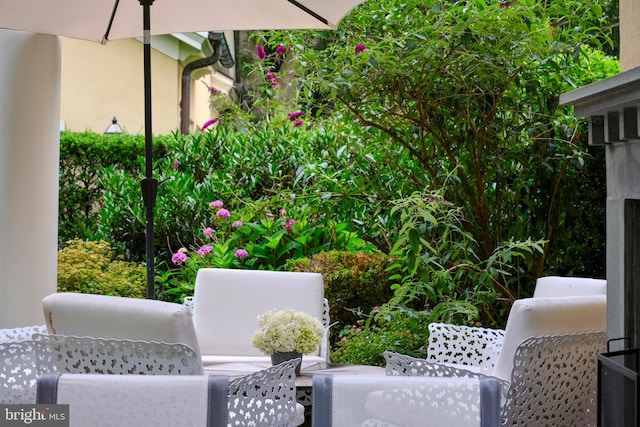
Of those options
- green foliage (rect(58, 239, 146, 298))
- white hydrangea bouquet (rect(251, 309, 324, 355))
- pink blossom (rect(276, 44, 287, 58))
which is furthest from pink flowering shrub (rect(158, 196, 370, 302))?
white hydrangea bouquet (rect(251, 309, 324, 355))

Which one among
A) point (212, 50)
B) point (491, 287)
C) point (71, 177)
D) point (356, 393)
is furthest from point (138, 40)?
point (356, 393)

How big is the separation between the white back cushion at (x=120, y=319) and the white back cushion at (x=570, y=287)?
2.24m

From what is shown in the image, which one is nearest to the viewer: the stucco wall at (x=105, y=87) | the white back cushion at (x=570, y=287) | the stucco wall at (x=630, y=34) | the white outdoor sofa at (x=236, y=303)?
the stucco wall at (x=630, y=34)

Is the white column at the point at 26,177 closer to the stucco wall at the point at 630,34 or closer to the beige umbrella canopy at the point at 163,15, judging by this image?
the beige umbrella canopy at the point at 163,15

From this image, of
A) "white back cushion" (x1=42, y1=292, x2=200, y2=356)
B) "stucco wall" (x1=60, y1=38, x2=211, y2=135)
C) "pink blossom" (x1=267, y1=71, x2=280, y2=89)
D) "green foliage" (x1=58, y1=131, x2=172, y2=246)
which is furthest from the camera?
"stucco wall" (x1=60, y1=38, x2=211, y2=135)

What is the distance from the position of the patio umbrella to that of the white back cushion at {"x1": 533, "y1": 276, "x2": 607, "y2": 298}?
1858mm

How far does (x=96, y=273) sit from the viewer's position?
7285 mm

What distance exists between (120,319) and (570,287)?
8.30ft

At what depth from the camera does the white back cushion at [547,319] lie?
11.7 feet

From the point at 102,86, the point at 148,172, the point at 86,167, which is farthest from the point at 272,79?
the point at 102,86

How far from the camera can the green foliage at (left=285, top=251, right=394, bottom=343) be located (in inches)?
Result: 265

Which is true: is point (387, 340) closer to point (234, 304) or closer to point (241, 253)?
point (234, 304)

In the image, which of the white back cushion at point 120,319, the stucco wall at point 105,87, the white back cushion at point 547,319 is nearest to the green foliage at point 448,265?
the white back cushion at point 547,319

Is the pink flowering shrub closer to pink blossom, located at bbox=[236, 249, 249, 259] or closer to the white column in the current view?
pink blossom, located at bbox=[236, 249, 249, 259]
